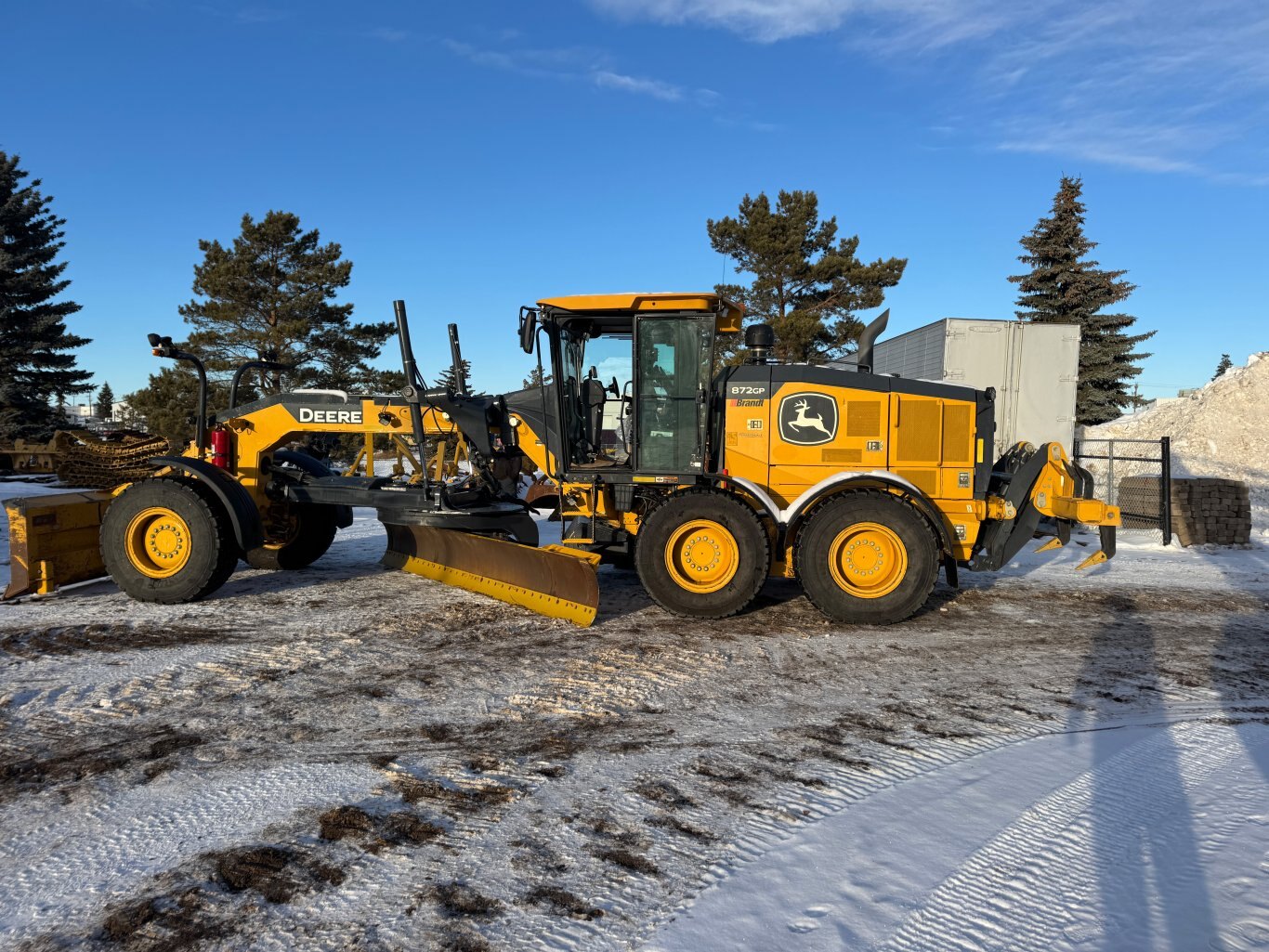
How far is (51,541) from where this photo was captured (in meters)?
6.39

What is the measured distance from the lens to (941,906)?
234 centimetres

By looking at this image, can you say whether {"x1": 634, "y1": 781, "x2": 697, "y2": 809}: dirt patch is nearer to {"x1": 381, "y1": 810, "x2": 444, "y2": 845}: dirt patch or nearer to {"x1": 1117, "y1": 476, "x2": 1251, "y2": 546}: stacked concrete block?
{"x1": 381, "y1": 810, "x2": 444, "y2": 845}: dirt patch

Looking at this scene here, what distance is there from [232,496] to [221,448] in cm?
92

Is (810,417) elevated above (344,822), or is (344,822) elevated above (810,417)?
(810,417)

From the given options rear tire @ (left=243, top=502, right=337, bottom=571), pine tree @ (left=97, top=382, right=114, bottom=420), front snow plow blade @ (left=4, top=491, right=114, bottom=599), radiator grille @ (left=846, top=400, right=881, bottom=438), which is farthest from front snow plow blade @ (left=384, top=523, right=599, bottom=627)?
pine tree @ (left=97, top=382, right=114, bottom=420)

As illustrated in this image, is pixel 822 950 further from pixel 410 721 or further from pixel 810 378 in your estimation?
pixel 810 378

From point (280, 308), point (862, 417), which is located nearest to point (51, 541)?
point (862, 417)

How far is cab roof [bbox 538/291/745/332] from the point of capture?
6211 mm

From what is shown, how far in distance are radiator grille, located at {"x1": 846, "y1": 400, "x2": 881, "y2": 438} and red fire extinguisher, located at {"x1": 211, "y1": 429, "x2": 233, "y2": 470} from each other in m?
5.59

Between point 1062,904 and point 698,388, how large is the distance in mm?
4564

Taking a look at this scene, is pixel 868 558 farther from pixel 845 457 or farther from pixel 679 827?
pixel 679 827

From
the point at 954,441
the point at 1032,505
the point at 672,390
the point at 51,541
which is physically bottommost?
the point at 51,541

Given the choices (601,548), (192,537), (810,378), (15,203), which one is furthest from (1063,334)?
(15,203)

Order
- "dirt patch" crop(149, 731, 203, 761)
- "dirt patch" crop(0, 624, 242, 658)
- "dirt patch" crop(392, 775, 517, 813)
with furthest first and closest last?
"dirt patch" crop(0, 624, 242, 658), "dirt patch" crop(149, 731, 203, 761), "dirt patch" crop(392, 775, 517, 813)
